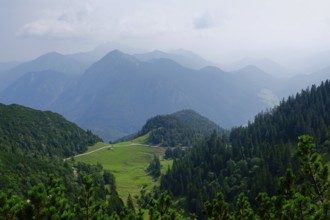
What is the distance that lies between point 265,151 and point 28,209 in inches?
6379

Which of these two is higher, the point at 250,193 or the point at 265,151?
the point at 265,151

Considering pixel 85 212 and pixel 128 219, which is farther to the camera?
pixel 128 219

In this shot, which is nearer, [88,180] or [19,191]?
[88,180]

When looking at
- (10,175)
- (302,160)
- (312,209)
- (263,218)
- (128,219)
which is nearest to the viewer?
(312,209)

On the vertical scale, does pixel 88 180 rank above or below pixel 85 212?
above

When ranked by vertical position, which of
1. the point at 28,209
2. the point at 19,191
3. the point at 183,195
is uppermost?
the point at 28,209

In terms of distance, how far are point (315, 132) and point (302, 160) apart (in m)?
173

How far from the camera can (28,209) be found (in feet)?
91.4

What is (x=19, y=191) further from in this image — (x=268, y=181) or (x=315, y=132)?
(x=315, y=132)

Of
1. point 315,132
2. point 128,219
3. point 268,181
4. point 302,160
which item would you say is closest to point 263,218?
point 302,160

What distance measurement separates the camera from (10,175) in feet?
543

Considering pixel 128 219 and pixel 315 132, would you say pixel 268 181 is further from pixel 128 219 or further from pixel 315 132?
pixel 128 219

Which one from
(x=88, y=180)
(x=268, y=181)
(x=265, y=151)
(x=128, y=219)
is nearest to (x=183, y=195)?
(x=265, y=151)

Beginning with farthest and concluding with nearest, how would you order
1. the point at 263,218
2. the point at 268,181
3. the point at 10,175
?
1. the point at 10,175
2. the point at 268,181
3. the point at 263,218
